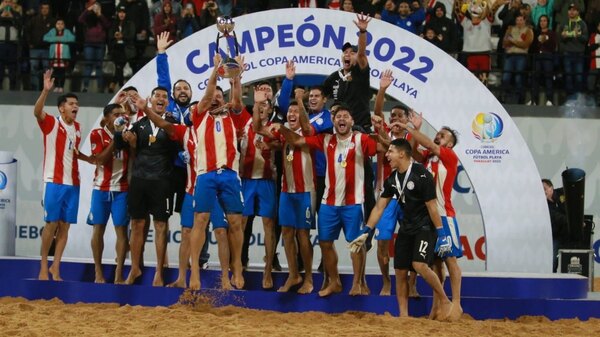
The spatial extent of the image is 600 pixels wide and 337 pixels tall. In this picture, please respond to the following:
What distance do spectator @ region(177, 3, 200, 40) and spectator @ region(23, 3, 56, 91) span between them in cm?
212

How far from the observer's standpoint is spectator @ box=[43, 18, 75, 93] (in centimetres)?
1964

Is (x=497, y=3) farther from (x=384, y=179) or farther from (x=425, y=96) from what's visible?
(x=384, y=179)

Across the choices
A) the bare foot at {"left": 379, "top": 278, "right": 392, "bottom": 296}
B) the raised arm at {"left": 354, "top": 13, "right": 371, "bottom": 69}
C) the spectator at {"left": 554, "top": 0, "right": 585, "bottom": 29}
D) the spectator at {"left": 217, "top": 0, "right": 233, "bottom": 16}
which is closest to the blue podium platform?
the bare foot at {"left": 379, "top": 278, "right": 392, "bottom": 296}

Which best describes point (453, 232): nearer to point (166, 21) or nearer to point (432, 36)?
point (432, 36)

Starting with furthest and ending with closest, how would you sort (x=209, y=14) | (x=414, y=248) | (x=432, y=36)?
(x=209, y=14), (x=432, y=36), (x=414, y=248)

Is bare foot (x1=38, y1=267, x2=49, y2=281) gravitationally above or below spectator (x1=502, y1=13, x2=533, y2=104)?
below

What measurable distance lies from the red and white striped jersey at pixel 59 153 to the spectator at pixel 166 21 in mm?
5168

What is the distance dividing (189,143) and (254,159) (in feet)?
→ 2.57

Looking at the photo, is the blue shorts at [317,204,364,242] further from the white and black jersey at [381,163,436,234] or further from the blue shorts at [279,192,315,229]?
the white and black jersey at [381,163,436,234]

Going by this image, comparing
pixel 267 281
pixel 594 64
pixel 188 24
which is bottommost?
pixel 267 281

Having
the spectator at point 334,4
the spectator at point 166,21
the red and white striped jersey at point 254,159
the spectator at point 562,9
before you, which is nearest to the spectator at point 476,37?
the spectator at point 562,9

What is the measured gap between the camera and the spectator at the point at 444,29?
19.2 meters

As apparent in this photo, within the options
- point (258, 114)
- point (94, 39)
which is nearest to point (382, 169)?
point (258, 114)

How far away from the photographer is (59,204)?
14.4 metres
